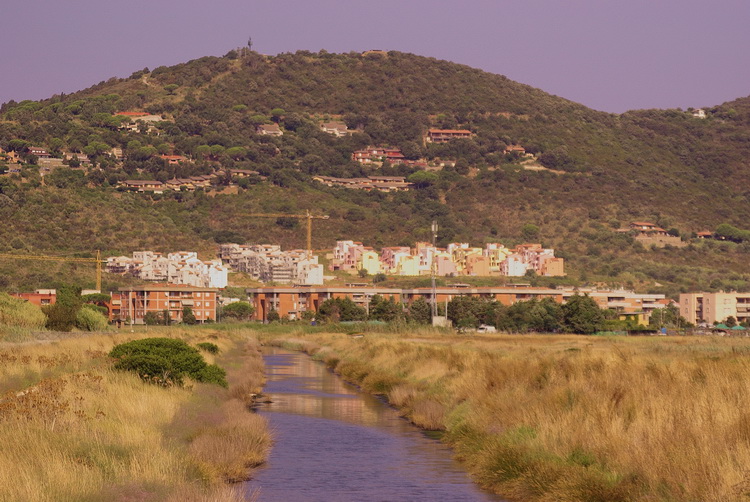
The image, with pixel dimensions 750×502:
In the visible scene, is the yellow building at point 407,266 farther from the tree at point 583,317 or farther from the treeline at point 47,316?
the treeline at point 47,316

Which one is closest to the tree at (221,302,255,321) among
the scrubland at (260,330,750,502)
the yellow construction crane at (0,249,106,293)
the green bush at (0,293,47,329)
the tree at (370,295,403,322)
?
the yellow construction crane at (0,249,106,293)

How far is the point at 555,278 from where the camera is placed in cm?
17275

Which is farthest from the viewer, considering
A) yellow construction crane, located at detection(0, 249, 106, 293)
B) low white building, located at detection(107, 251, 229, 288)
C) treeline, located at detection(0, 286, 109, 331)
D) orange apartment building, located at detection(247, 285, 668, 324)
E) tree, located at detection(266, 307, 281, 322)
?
low white building, located at detection(107, 251, 229, 288)

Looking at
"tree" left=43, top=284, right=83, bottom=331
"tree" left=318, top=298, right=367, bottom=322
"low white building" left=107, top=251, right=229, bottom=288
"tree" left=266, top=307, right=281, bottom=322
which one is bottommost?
"tree" left=266, top=307, right=281, bottom=322

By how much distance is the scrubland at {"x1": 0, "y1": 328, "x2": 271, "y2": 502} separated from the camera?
14812 mm

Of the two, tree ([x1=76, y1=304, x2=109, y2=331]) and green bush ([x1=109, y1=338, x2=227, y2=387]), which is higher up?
green bush ([x1=109, y1=338, x2=227, y2=387])

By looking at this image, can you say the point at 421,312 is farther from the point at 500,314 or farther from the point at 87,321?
the point at 87,321

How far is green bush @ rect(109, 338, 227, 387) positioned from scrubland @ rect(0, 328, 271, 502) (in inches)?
25.0

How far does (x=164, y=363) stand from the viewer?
31.1 meters

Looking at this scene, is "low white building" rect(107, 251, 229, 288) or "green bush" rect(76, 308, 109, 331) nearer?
"green bush" rect(76, 308, 109, 331)

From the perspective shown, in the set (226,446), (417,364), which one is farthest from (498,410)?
(417,364)

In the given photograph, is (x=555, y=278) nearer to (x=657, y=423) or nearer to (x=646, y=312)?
(x=646, y=312)

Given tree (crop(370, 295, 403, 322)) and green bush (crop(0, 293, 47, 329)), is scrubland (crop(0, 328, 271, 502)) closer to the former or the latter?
green bush (crop(0, 293, 47, 329))

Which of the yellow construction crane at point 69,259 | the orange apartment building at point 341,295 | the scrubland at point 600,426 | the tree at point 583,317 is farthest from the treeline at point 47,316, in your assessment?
the orange apartment building at point 341,295
